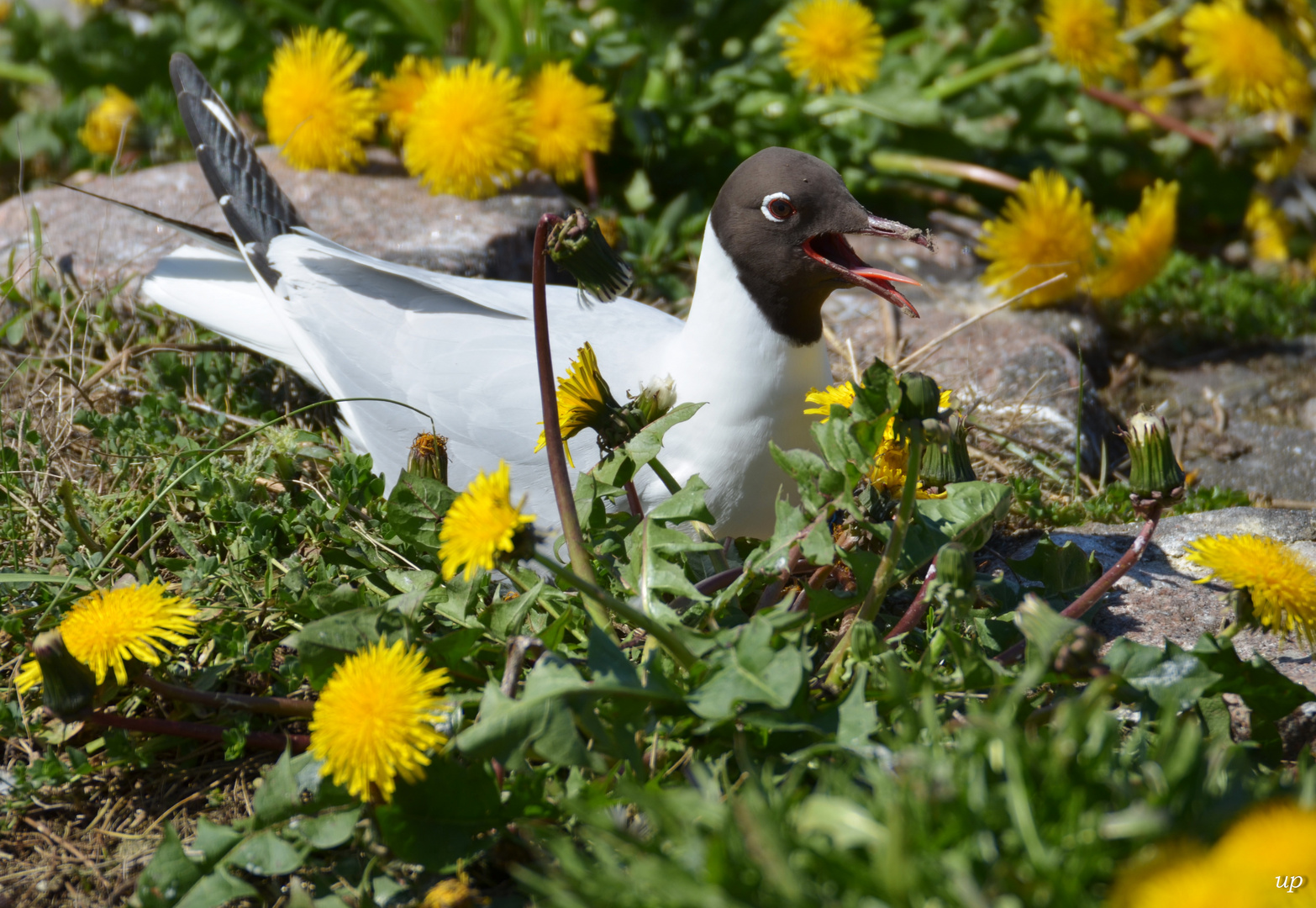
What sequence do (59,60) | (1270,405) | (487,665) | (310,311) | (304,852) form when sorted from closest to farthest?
(304,852)
(487,665)
(310,311)
(1270,405)
(59,60)

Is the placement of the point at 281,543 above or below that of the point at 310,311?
below

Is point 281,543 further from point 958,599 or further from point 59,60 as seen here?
point 59,60

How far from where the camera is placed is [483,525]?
1.39m

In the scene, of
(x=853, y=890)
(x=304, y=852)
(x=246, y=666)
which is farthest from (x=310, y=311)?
(x=853, y=890)

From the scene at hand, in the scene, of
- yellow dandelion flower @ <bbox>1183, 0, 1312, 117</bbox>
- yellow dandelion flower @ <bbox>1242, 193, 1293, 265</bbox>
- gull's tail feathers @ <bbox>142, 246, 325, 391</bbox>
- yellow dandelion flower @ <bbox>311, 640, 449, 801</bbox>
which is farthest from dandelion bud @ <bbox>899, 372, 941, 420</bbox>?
yellow dandelion flower @ <bbox>1242, 193, 1293, 265</bbox>

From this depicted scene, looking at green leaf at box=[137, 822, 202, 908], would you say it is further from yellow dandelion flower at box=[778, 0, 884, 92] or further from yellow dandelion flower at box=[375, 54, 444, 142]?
yellow dandelion flower at box=[778, 0, 884, 92]

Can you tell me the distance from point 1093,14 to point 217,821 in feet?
11.8

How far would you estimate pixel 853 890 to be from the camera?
1079 millimetres

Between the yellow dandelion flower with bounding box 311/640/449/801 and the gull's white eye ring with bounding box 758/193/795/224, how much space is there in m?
1.15

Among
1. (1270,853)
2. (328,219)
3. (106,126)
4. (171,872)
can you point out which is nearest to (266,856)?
(171,872)

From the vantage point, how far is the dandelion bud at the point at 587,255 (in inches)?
62.2

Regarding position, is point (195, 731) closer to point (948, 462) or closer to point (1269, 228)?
point (948, 462)

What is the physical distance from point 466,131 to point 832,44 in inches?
49.2

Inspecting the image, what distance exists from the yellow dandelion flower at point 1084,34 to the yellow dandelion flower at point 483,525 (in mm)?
2999
